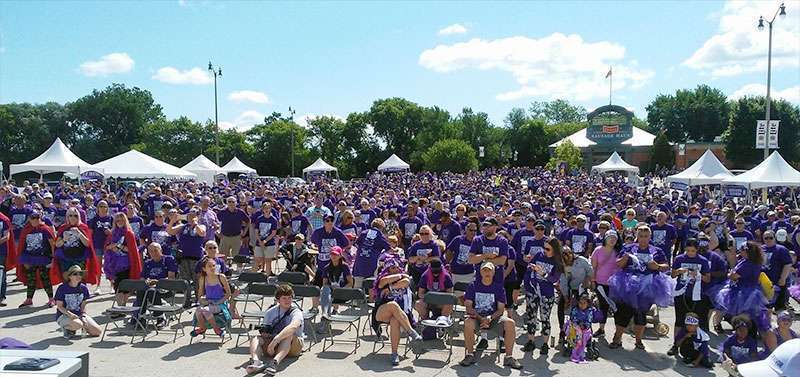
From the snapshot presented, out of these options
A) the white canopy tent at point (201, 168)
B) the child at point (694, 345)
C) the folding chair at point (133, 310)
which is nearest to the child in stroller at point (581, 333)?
the child at point (694, 345)

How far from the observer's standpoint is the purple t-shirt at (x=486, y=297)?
766cm

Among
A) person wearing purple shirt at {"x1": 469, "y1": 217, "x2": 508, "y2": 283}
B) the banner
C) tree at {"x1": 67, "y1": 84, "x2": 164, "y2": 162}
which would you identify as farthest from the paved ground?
tree at {"x1": 67, "y1": 84, "x2": 164, "y2": 162}

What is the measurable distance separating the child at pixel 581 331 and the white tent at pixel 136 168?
16673 millimetres

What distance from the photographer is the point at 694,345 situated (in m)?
7.36

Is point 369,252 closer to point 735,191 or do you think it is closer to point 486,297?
point 486,297

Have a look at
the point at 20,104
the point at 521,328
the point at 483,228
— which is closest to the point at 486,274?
the point at 483,228

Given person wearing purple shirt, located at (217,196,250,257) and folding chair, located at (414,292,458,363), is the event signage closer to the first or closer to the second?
person wearing purple shirt, located at (217,196,250,257)

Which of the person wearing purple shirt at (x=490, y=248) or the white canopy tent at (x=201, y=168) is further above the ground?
the white canopy tent at (x=201, y=168)

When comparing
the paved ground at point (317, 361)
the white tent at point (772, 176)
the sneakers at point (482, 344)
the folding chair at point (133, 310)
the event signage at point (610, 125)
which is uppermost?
the event signage at point (610, 125)

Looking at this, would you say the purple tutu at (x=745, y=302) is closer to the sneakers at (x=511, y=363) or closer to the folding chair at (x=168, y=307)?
the sneakers at (x=511, y=363)

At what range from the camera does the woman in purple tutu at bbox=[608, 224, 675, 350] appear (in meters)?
7.84

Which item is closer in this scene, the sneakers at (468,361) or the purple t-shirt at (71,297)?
the sneakers at (468,361)

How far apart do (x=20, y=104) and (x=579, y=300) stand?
83496 millimetres

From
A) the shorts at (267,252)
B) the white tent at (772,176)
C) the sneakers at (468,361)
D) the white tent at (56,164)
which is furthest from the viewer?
the white tent at (56,164)
